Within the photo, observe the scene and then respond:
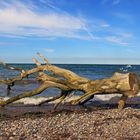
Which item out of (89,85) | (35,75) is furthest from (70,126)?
(35,75)

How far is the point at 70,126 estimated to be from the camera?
35.6ft

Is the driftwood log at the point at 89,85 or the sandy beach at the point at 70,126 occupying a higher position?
the driftwood log at the point at 89,85

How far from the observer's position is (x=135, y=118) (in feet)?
39.6

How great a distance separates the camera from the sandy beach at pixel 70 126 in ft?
31.4

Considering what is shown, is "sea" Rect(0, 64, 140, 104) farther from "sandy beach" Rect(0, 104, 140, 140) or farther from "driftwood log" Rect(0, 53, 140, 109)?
"sandy beach" Rect(0, 104, 140, 140)

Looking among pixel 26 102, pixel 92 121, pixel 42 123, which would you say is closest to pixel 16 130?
pixel 42 123

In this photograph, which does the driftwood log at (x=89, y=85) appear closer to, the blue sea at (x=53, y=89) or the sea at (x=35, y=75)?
the sea at (x=35, y=75)

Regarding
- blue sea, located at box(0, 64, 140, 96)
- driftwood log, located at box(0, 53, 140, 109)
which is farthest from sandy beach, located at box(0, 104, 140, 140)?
blue sea, located at box(0, 64, 140, 96)

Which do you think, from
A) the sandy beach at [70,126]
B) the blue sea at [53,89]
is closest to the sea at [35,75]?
the blue sea at [53,89]

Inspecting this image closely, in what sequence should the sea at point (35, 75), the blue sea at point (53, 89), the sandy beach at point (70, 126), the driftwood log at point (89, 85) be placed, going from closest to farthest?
1. the sandy beach at point (70, 126)
2. the driftwood log at point (89, 85)
3. the sea at point (35, 75)
4. the blue sea at point (53, 89)

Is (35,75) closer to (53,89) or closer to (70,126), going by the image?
(70,126)

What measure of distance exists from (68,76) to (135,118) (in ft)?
11.3

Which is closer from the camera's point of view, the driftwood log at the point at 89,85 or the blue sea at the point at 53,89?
the driftwood log at the point at 89,85

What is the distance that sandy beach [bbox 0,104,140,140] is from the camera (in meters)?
9.56
